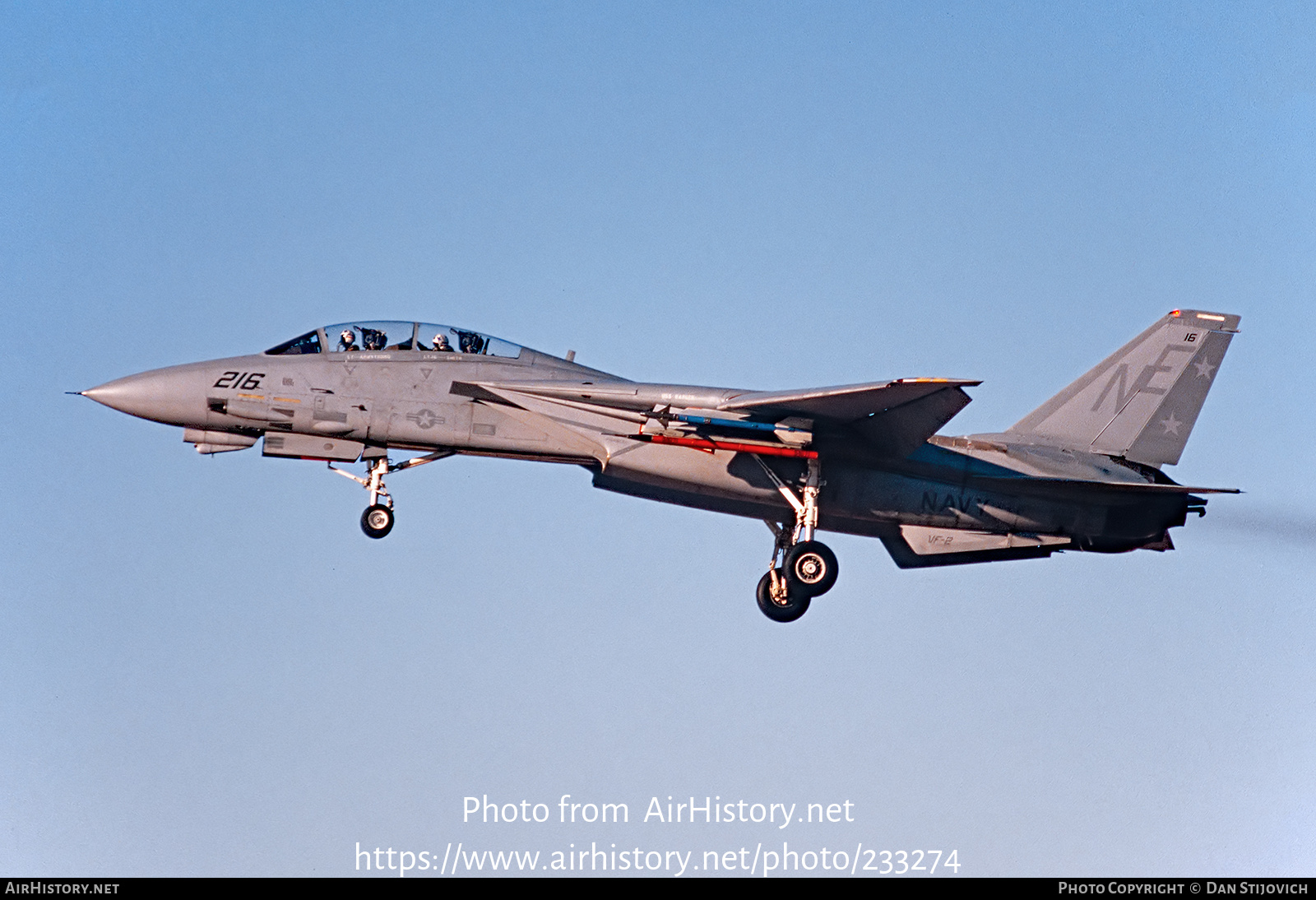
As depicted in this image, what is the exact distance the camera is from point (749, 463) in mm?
20328

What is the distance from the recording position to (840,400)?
61.9ft

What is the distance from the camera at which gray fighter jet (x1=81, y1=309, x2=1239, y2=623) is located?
779 inches

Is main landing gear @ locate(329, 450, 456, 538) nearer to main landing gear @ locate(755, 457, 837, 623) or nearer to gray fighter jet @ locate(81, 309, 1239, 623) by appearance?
gray fighter jet @ locate(81, 309, 1239, 623)

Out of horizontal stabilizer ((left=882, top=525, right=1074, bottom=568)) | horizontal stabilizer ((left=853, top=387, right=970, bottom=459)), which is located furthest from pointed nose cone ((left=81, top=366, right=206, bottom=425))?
horizontal stabilizer ((left=882, top=525, right=1074, bottom=568))

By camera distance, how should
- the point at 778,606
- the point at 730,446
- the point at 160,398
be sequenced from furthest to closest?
the point at 778,606 < the point at 160,398 < the point at 730,446

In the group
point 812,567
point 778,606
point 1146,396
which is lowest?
point 778,606

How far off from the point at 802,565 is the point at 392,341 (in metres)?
6.51

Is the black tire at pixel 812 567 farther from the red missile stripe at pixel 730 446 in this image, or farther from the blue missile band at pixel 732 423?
the blue missile band at pixel 732 423

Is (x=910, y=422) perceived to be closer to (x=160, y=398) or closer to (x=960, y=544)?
(x=960, y=544)

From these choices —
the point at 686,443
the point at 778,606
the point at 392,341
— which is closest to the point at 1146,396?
the point at 778,606

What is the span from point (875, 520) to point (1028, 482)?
2.21m

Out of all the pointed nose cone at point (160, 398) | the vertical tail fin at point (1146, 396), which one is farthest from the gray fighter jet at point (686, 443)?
the vertical tail fin at point (1146, 396)

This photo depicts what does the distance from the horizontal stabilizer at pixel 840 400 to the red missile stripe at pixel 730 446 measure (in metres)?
0.52
